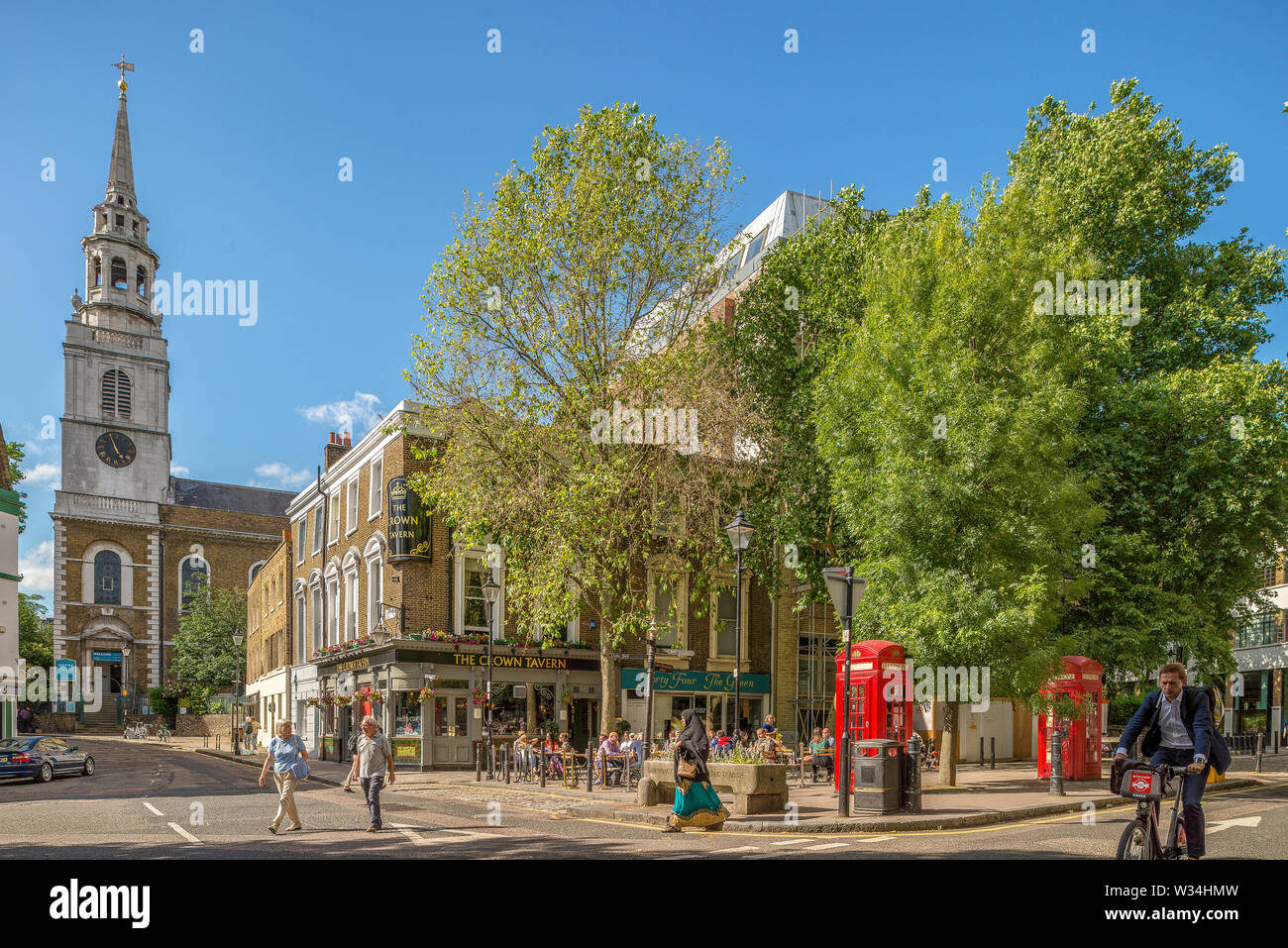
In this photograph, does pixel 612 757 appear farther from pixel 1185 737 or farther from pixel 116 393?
pixel 116 393

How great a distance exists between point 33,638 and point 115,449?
64.4ft

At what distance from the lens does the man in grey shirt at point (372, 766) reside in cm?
1410

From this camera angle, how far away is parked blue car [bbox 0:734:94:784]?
2656cm

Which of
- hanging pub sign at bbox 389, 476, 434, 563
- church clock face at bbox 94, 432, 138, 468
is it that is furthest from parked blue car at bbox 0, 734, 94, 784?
church clock face at bbox 94, 432, 138, 468

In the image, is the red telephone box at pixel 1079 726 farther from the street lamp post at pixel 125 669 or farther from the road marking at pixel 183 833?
the street lamp post at pixel 125 669

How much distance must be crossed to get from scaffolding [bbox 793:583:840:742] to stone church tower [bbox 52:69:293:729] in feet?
167

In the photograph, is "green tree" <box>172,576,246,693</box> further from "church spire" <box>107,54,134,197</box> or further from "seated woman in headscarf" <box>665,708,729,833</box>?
"seated woman in headscarf" <box>665,708,729,833</box>

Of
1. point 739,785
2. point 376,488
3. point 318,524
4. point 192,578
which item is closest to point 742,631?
point 376,488

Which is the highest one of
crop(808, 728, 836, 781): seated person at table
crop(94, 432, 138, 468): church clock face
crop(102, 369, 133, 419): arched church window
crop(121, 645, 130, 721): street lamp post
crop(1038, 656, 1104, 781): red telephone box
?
crop(102, 369, 133, 419): arched church window

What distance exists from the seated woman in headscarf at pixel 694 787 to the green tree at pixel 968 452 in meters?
7.35

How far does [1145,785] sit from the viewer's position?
26.1ft

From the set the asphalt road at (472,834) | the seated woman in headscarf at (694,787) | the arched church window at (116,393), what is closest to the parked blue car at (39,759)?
the asphalt road at (472,834)
